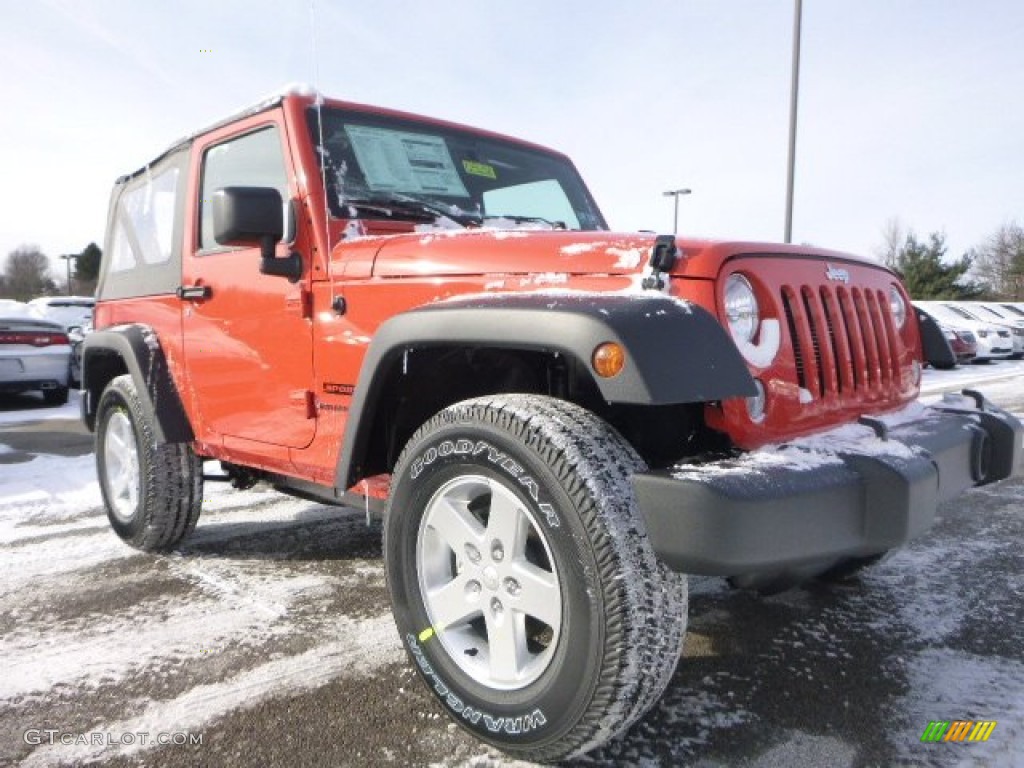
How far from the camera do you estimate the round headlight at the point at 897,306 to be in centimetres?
281

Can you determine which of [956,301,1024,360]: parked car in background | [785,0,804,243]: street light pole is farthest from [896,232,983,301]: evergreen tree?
[785,0,804,243]: street light pole

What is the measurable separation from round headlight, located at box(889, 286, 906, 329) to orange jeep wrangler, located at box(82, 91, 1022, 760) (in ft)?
0.06

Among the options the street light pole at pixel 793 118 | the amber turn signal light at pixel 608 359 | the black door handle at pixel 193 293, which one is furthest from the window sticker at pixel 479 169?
the street light pole at pixel 793 118

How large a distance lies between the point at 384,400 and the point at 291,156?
1.08 m

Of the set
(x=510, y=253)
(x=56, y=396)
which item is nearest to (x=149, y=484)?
(x=510, y=253)

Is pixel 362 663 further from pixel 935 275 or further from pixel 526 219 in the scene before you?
pixel 935 275

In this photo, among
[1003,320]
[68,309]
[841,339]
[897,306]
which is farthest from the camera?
[1003,320]

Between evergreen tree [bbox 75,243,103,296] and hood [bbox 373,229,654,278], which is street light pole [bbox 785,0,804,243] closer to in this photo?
hood [bbox 373,229,654,278]

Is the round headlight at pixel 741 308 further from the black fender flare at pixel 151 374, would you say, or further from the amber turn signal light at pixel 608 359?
the black fender flare at pixel 151 374

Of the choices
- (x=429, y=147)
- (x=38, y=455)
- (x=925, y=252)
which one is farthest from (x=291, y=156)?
(x=925, y=252)

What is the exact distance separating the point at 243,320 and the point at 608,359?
1.86 metres

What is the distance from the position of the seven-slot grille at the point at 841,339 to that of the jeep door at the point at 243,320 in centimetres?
166

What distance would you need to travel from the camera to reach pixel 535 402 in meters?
2.00

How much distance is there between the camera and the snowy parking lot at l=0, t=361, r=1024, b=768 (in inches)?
81.5
